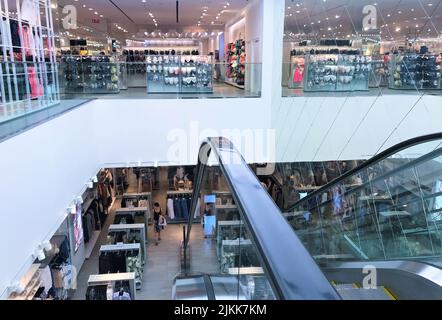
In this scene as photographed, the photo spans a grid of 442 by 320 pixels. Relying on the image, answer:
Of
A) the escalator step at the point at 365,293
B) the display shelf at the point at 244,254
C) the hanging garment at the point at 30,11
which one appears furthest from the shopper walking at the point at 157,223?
the escalator step at the point at 365,293

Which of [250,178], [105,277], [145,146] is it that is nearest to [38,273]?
[105,277]

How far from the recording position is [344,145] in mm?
9727

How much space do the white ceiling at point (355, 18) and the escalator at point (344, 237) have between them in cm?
312

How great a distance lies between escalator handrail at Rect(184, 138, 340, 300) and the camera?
0.85 metres

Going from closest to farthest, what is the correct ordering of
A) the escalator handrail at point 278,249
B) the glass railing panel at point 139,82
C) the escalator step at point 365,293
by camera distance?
the escalator handrail at point 278,249
the escalator step at point 365,293
the glass railing panel at point 139,82

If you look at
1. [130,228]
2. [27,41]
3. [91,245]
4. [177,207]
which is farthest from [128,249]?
[27,41]

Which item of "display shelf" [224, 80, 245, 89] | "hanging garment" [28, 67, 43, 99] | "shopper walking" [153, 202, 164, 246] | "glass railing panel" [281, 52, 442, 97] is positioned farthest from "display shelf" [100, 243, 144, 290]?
"display shelf" [224, 80, 245, 89]

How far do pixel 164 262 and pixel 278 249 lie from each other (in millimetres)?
10472

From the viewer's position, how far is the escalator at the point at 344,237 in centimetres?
98

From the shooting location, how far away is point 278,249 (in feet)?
3.23

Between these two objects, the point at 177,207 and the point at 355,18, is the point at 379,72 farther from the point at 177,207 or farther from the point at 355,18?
the point at 177,207

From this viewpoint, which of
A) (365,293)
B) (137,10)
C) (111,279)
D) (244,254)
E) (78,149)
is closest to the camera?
(244,254)

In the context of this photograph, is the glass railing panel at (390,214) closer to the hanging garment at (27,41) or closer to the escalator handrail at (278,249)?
the escalator handrail at (278,249)

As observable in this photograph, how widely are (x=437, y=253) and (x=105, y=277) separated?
6.19m
